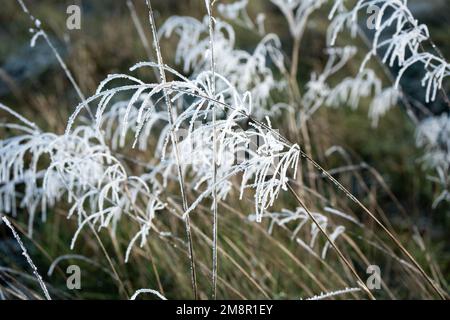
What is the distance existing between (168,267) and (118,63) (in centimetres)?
325

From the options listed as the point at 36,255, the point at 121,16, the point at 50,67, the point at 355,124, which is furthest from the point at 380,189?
the point at 121,16

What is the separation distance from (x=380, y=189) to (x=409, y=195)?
0.52ft

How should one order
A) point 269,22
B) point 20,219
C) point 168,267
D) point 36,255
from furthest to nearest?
point 269,22, point 20,219, point 36,255, point 168,267

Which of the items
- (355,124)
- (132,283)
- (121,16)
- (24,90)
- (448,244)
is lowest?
(448,244)

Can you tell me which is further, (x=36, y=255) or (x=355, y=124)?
(x=355, y=124)

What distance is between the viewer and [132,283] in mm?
2387

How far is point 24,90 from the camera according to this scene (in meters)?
4.89
